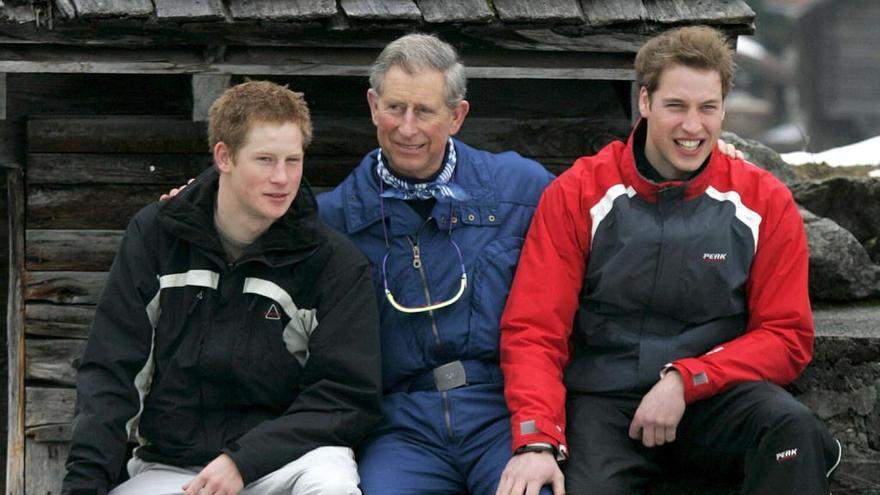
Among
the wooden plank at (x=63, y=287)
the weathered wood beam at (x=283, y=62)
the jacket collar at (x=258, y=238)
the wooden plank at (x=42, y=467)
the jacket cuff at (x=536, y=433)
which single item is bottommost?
the wooden plank at (x=42, y=467)

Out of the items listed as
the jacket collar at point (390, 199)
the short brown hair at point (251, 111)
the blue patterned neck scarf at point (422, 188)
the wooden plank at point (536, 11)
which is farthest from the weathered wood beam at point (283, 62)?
the short brown hair at point (251, 111)

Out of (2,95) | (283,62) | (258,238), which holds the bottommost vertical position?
(258,238)

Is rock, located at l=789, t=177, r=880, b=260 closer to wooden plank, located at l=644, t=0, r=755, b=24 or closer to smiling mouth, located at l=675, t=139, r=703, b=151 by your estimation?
wooden plank, located at l=644, t=0, r=755, b=24

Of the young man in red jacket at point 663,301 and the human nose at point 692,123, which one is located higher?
the human nose at point 692,123

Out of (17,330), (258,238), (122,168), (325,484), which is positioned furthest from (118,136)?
(325,484)

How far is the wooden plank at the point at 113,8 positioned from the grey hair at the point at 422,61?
987 millimetres

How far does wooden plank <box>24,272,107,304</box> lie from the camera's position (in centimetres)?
575

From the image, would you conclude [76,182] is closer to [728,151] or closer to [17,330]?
[17,330]

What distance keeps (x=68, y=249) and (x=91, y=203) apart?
21 centimetres

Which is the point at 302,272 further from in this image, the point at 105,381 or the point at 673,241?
the point at 673,241

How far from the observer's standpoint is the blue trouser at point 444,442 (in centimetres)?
441

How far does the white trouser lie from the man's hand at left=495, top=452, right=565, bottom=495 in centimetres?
45

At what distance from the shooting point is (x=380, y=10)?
5223 mm

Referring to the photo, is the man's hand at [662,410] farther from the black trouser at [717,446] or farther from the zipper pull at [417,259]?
the zipper pull at [417,259]
